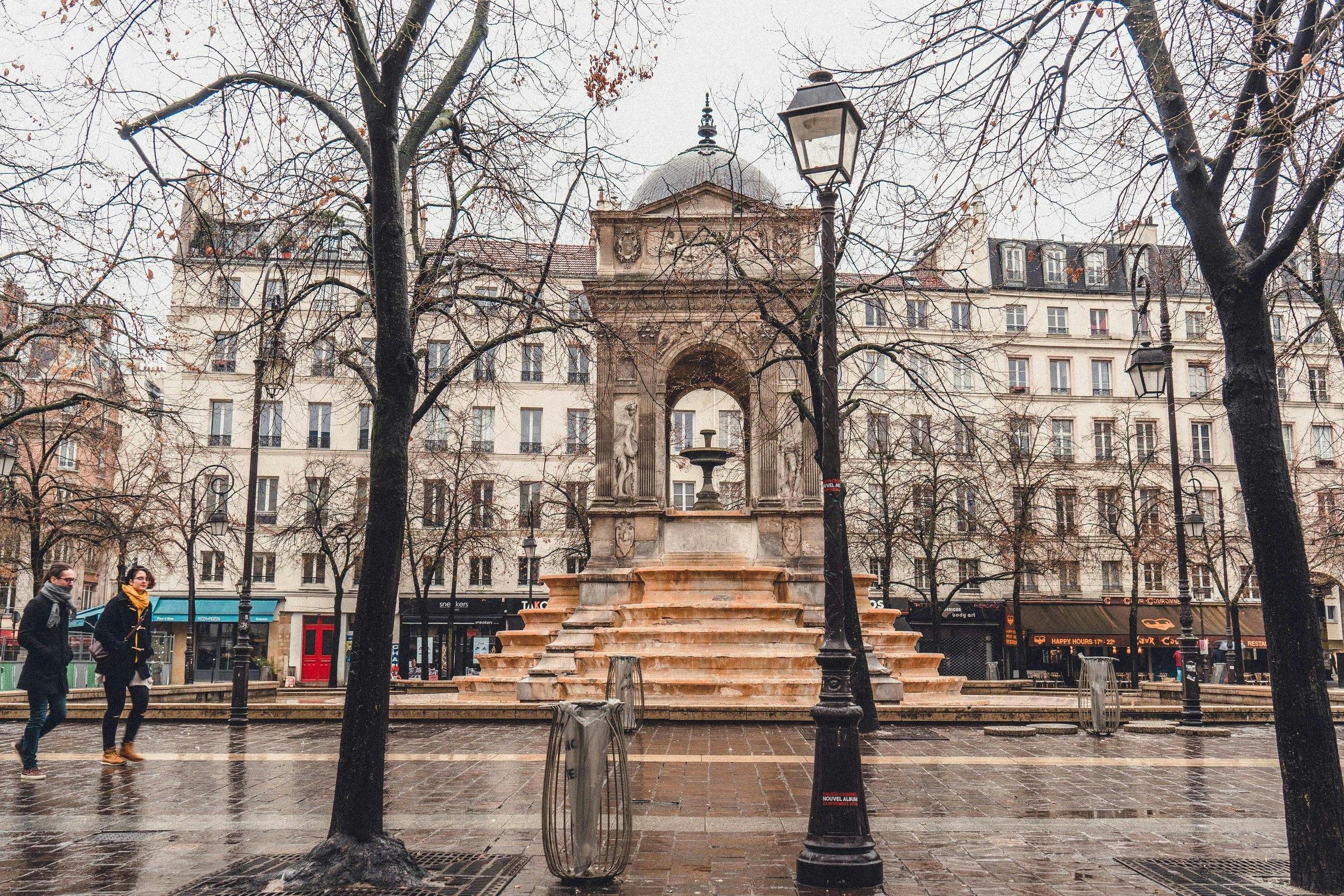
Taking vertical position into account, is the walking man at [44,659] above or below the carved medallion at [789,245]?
below

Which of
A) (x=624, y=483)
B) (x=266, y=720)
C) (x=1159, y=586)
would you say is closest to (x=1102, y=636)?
(x=1159, y=586)

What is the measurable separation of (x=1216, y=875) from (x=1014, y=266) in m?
50.4

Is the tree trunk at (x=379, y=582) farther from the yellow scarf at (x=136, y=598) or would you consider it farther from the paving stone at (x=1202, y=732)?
the paving stone at (x=1202, y=732)

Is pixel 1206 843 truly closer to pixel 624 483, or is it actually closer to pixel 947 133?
pixel 947 133

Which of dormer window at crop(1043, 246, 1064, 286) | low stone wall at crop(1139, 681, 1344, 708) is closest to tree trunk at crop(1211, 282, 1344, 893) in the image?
low stone wall at crop(1139, 681, 1344, 708)

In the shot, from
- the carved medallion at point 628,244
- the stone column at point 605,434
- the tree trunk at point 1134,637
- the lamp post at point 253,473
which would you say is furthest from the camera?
the tree trunk at point 1134,637

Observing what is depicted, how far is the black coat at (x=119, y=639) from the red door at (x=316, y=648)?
36326 millimetres

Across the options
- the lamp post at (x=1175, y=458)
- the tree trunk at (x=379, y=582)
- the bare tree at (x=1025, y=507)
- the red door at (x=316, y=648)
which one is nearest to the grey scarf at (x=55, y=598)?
the tree trunk at (x=379, y=582)

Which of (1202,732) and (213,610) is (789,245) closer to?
(1202,732)

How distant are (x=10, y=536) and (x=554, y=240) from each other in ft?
93.1

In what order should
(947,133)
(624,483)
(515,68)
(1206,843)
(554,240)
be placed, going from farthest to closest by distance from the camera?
1. (624,483)
2. (554,240)
3. (515,68)
4. (947,133)
5. (1206,843)

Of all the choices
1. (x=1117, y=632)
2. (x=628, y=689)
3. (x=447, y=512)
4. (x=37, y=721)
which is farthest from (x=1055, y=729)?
(x=1117, y=632)

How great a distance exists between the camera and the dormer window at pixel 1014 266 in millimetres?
53094

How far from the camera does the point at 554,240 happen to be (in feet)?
36.9
